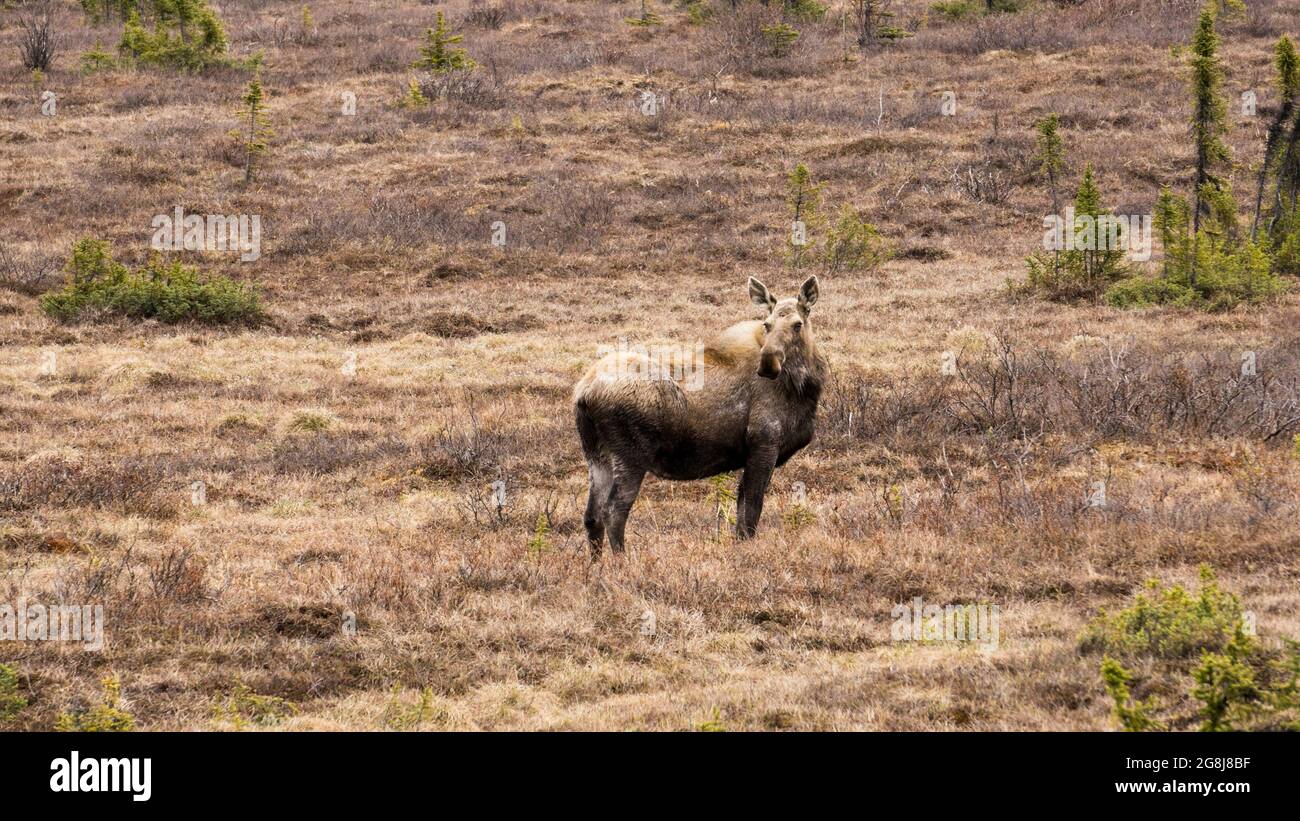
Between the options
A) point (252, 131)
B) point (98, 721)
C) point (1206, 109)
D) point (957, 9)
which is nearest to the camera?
point (98, 721)

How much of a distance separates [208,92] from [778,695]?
38466mm

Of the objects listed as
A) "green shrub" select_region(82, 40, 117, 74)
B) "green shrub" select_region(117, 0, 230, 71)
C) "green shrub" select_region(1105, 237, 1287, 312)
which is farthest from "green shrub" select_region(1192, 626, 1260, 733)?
"green shrub" select_region(82, 40, 117, 74)

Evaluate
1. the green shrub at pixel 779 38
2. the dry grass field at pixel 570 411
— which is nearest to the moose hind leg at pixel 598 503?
the dry grass field at pixel 570 411

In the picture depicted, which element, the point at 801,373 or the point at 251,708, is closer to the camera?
the point at 251,708

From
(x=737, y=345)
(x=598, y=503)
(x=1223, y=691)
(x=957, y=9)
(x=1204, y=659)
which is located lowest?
(x=598, y=503)

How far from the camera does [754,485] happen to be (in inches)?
409

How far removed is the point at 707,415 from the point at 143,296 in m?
16.8

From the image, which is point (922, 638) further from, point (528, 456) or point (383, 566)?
point (528, 456)

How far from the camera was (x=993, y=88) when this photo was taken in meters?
39.8

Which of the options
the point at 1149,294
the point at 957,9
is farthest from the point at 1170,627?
the point at 957,9

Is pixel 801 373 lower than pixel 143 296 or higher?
higher

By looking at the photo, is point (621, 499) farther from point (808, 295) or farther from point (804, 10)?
point (804, 10)

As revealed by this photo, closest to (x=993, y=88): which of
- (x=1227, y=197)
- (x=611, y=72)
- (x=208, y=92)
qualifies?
(x=611, y=72)

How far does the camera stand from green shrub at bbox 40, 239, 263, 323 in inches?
899
